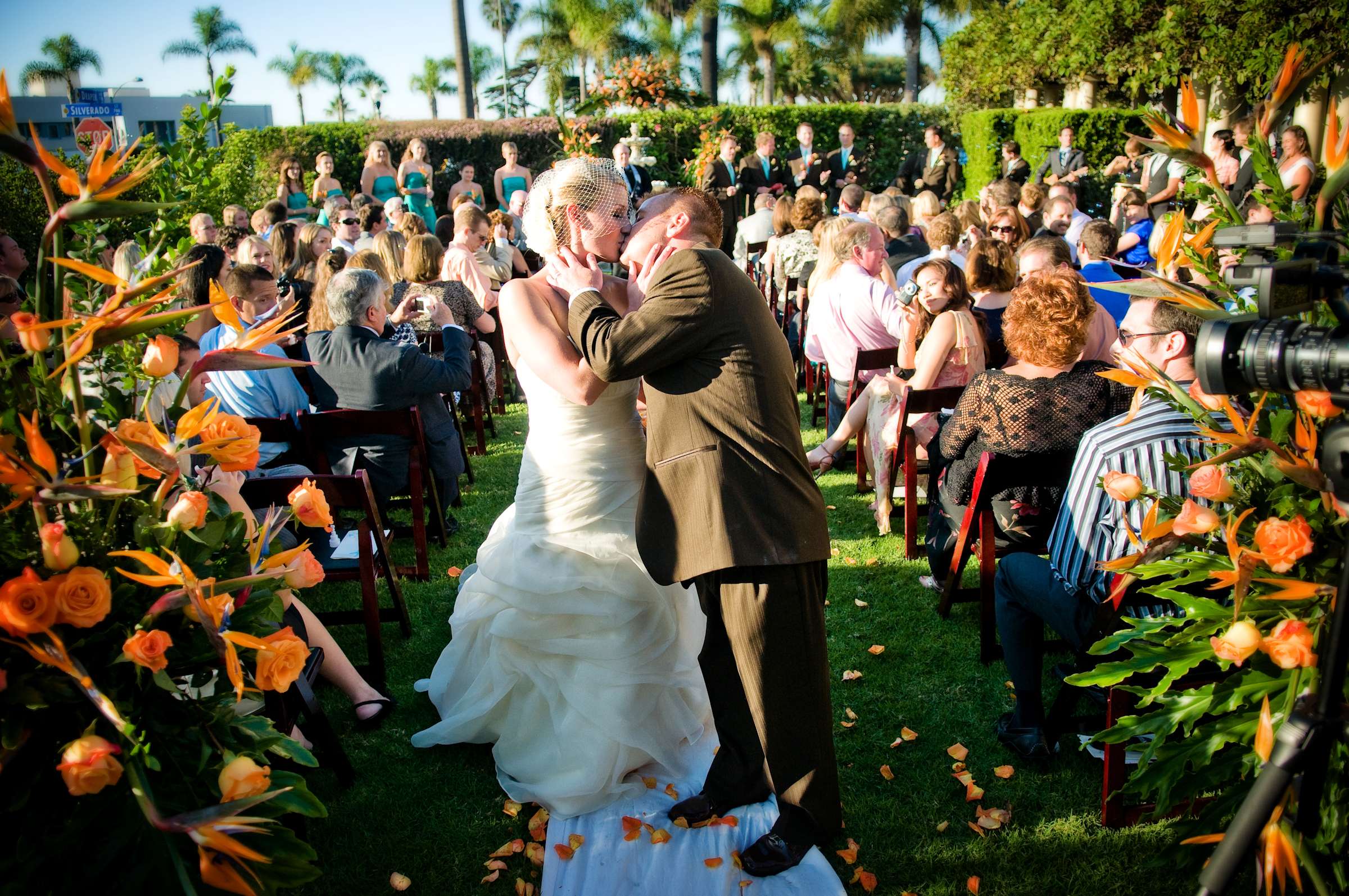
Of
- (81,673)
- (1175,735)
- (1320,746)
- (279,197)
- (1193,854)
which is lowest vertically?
(1193,854)

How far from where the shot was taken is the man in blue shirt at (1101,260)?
634cm

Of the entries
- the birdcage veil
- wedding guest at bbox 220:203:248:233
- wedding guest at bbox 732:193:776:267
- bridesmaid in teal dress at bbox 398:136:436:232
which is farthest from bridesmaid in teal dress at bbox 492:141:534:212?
the birdcage veil

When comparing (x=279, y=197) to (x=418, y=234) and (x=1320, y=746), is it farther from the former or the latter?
(x=1320, y=746)

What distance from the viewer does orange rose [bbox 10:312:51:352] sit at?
1.66 m

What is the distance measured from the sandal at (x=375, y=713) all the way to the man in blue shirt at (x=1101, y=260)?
4.96 meters

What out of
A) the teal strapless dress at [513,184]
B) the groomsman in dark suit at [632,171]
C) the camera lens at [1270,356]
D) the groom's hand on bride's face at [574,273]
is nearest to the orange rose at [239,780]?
the groom's hand on bride's face at [574,273]

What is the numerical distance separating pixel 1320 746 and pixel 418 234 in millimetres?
7129

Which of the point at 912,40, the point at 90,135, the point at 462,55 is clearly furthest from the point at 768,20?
the point at 90,135

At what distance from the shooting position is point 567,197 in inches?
117

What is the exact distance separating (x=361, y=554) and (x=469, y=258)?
424 centimetres

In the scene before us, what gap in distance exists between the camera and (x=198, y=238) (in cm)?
712

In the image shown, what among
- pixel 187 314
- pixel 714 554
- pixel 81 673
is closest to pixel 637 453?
pixel 714 554

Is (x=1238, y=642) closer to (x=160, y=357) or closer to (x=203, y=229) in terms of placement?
(x=160, y=357)

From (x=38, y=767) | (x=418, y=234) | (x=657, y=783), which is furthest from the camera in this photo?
(x=418, y=234)
